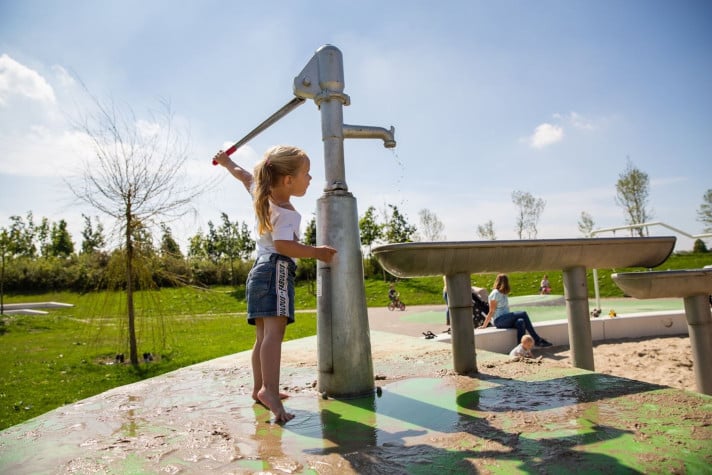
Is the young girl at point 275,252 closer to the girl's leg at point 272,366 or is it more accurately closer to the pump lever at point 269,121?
the girl's leg at point 272,366

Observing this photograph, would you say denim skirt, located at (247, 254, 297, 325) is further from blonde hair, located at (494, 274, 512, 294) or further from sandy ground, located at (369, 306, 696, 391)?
blonde hair, located at (494, 274, 512, 294)

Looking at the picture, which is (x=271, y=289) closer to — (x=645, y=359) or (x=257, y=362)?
(x=257, y=362)

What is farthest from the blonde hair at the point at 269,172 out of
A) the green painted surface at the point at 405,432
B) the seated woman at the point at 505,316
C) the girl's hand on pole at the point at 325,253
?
the seated woman at the point at 505,316

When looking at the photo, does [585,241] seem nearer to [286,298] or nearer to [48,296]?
[286,298]

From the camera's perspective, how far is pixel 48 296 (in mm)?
28562

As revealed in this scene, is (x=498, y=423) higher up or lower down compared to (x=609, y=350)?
higher up

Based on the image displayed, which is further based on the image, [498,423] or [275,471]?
[498,423]

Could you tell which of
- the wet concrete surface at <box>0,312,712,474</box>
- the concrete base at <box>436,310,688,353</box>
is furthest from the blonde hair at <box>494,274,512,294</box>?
the wet concrete surface at <box>0,312,712,474</box>

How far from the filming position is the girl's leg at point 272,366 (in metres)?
2.13

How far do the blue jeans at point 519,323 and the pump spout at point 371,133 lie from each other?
4916mm

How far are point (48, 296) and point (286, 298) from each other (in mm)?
32389

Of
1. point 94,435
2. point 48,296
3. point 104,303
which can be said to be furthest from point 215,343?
point 48,296

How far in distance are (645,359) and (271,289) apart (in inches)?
218

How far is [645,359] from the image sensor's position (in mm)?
5844
